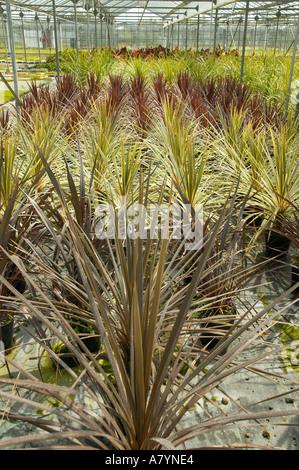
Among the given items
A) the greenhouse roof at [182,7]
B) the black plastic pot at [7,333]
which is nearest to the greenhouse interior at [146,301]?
the black plastic pot at [7,333]

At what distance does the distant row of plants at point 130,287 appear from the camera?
937 mm

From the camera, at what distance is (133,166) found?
8.23ft

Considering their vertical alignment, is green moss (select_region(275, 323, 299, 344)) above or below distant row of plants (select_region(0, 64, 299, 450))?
below

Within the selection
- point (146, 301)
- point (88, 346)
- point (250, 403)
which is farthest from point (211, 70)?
point (146, 301)

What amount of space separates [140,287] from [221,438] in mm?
675

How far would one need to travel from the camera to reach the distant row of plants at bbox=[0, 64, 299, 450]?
3.07 ft

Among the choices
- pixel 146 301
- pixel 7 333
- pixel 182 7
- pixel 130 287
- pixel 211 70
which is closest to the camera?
pixel 146 301

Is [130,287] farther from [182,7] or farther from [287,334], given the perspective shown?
[182,7]

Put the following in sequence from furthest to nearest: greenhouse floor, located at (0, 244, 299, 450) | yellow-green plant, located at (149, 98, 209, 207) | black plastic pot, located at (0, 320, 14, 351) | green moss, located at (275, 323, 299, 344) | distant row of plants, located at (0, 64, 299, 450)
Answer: yellow-green plant, located at (149, 98, 209, 207)
green moss, located at (275, 323, 299, 344)
black plastic pot, located at (0, 320, 14, 351)
greenhouse floor, located at (0, 244, 299, 450)
distant row of plants, located at (0, 64, 299, 450)

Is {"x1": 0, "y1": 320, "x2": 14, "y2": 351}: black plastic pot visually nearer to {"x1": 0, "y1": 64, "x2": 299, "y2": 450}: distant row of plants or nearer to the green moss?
{"x1": 0, "y1": 64, "x2": 299, "y2": 450}: distant row of plants

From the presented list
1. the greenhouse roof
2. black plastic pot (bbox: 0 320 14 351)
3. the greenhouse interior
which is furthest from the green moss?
the greenhouse roof

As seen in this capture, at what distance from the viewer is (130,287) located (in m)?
1.12
